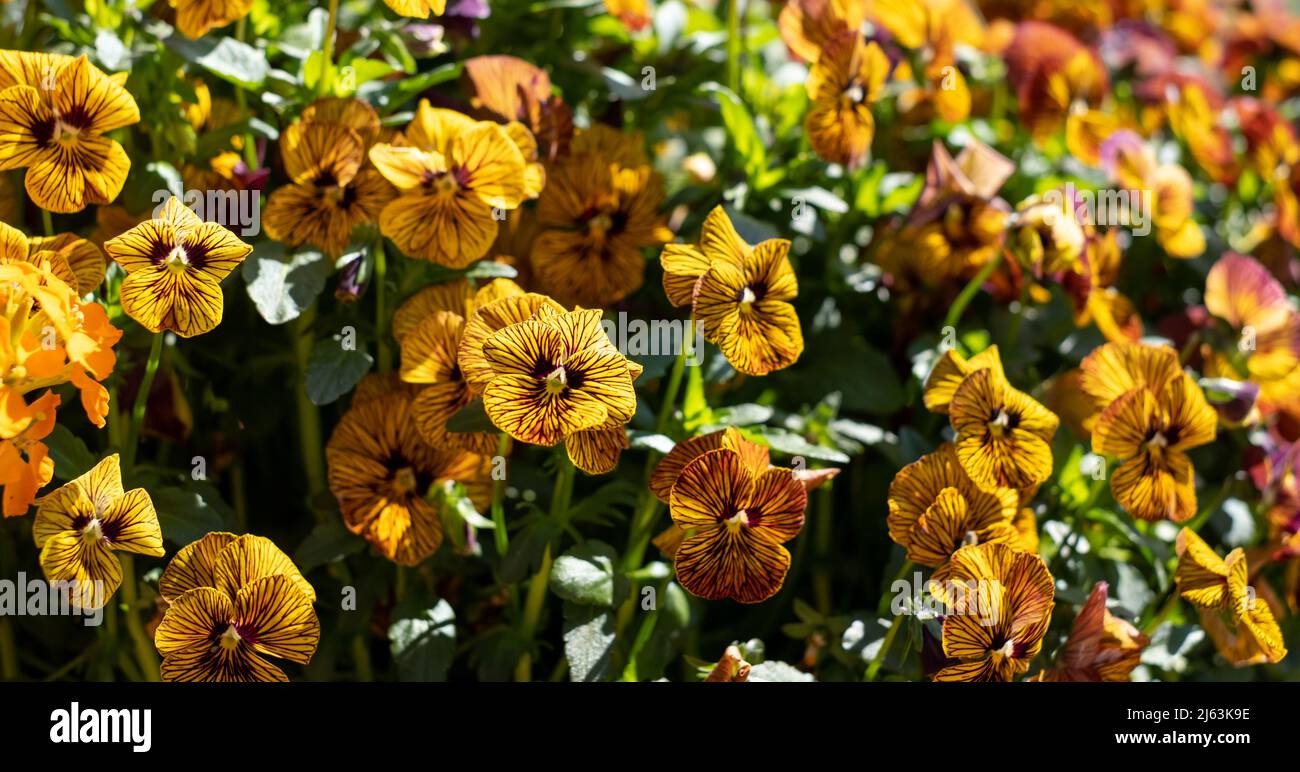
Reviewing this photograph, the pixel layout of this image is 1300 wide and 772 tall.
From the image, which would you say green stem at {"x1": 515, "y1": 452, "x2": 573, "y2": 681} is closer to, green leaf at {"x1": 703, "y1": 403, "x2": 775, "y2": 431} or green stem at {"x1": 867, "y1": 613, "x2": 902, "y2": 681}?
green leaf at {"x1": 703, "y1": 403, "x2": 775, "y2": 431}

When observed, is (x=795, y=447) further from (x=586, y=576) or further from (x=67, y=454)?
(x=67, y=454)

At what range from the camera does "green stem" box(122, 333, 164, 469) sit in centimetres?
103

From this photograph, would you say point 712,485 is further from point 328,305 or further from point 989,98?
point 989,98

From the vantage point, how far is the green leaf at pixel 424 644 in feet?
3.70

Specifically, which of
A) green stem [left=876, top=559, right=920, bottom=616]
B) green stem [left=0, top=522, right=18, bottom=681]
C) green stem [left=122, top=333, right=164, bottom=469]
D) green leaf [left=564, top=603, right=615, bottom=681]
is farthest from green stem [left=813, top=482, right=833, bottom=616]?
green stem [left=0, top=522, right=18, bottom=681]

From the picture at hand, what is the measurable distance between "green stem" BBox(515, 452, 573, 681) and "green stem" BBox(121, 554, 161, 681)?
32 centimetres

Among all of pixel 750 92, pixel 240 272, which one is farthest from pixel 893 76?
pixel 240 272

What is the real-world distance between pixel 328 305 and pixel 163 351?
165 mm

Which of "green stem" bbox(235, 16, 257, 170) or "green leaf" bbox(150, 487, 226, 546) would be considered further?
"green stem" bbox(235, 16, 257, 170)

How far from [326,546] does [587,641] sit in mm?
244

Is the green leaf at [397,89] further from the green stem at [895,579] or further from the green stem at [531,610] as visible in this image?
the green stem at [895,579]

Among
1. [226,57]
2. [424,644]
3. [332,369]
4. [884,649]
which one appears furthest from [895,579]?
[226,57]
